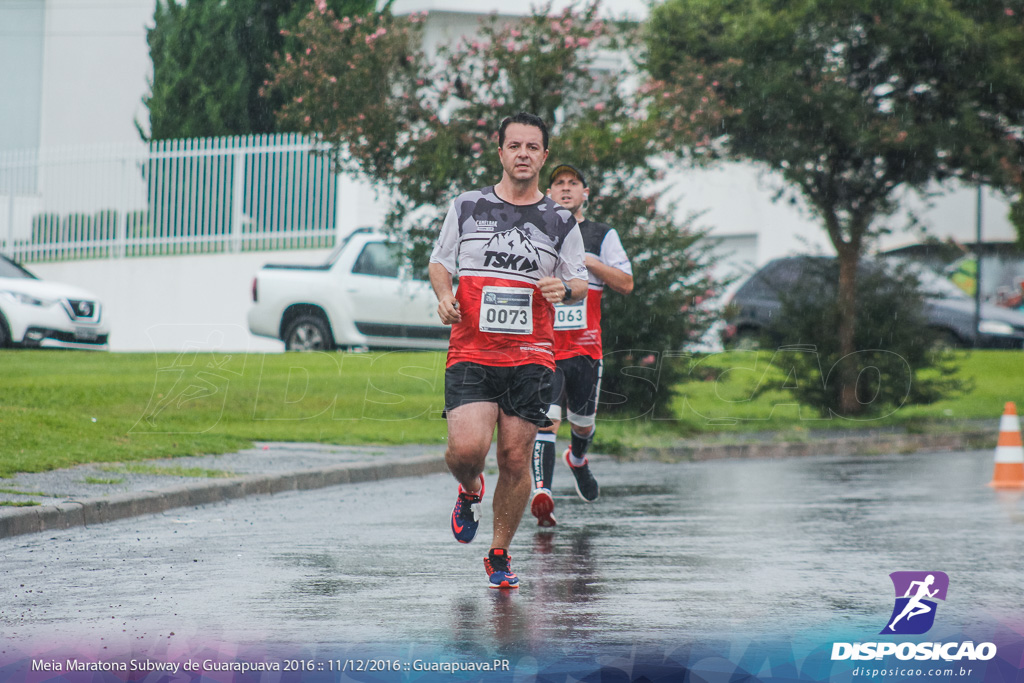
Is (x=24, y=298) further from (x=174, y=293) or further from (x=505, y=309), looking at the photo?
(x=505, y=309)

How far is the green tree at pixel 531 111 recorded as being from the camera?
1570 cm

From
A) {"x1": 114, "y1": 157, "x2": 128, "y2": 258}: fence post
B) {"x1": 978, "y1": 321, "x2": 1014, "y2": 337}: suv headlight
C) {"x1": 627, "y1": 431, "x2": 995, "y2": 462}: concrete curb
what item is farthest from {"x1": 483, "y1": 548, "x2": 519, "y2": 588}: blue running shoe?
{"x1": 978, "y1": 321, "x2": 1014, "y2": 337}: suv headlight

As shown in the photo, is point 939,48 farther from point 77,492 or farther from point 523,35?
point 77,492

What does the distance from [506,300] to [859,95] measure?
1202 cm

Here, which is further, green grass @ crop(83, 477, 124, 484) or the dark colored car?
the dark colored car

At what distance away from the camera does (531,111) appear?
1606 cm

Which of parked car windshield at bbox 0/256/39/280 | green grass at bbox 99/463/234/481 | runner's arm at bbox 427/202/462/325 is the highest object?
parked car windshield at bbox 0/256/39/280

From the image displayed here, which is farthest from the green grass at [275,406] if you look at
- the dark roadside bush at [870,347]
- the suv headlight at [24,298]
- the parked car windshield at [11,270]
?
the parked car windshield at [11,270]

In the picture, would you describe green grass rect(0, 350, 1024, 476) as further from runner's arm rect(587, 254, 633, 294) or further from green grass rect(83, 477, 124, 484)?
runner's arm rect(587, 254, 633, 294)

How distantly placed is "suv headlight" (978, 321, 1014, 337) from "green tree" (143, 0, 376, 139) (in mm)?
12602

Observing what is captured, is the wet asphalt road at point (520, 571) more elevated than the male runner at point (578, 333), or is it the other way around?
the male runner at point (578, 333)

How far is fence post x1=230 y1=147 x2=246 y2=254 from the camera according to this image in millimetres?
24312

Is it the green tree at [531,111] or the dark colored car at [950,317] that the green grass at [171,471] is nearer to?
the green tree at [531,111]

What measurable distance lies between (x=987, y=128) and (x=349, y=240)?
335 inches
